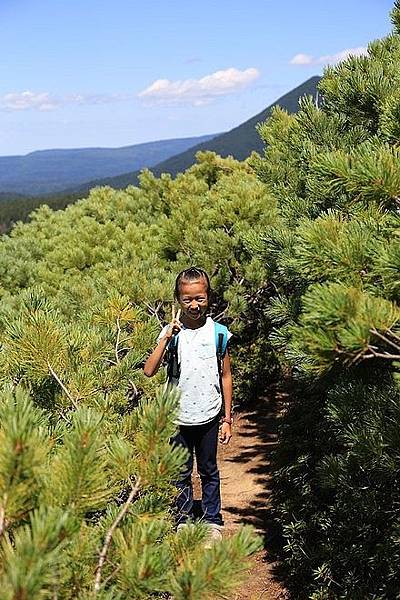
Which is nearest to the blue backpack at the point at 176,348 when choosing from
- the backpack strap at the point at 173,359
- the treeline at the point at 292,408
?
the backpack strap at the point at 173,359

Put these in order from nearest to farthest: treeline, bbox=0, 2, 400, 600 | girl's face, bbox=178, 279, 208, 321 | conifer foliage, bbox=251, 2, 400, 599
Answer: treeline, bbox=0, 2, 400, 600 < conifer foliage, bbox=251, 2, 400, 599 < girl's face, bbox=178, 279, 208, 321

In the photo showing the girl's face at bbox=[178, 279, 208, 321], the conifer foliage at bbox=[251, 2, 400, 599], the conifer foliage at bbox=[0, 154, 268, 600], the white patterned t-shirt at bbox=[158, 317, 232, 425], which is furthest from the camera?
the white patterned t-shirt at bbox=[158, 317, 232, 425]

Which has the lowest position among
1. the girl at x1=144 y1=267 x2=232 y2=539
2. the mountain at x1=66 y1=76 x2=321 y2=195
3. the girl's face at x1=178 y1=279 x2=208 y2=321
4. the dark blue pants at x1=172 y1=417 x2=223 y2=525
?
the dark blue pants at x1=172 y1=417 x2=223 y2=525

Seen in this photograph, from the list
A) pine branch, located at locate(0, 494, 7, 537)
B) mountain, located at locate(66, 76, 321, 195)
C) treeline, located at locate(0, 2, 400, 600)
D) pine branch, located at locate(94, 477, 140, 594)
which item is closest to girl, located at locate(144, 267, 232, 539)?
treeline, located at locate(0, 2, 400, 600)

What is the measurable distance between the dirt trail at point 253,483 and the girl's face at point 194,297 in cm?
121

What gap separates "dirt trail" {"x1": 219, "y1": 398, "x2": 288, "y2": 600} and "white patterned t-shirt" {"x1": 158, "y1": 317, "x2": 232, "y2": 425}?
764mm

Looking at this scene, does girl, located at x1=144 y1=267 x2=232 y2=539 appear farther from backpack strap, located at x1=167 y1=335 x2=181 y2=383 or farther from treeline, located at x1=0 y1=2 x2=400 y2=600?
treeline, located at x1=0 y1=2 x2=400 y2=600

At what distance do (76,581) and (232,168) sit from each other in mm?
9581

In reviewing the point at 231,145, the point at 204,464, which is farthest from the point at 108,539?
the point at 231,145

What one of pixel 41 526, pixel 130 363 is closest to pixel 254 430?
pixel 130 363

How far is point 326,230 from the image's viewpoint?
6.09 feet

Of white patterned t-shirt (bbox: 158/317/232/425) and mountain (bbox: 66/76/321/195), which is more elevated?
mountain (bbox: 66/76/321/195)

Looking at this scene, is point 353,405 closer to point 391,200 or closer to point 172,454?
point 391,200

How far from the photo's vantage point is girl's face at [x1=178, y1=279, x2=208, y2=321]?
2.94 metres
